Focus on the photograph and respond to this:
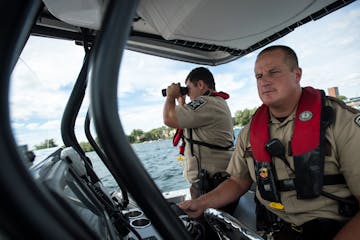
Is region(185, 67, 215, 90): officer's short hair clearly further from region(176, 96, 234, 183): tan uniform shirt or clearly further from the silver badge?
the silver badge

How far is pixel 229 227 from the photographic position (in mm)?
789

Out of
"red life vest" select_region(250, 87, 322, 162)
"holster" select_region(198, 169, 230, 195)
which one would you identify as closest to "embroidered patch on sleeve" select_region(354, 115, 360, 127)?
"red life vest" select_region(250, 87, 322, 162)

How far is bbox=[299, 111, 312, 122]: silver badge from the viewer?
133 cm

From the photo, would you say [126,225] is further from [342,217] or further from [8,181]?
[342,217]

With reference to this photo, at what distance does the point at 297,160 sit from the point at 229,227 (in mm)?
646

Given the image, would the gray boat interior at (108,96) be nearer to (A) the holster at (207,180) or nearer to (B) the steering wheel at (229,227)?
(B) the steering wheel at (229,227)

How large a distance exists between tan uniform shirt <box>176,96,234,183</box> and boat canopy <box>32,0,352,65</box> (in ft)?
1.51

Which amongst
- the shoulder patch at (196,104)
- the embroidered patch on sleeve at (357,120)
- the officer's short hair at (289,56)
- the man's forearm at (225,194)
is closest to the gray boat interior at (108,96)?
the officer's short hair at (289,56)

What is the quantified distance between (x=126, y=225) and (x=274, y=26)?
142 cm

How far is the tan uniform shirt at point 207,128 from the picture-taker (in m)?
2.09

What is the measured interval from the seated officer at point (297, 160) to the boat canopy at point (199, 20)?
0.73ft

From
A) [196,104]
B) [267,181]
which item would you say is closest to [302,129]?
[267,181]

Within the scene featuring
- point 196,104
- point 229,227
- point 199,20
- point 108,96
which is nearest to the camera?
point 108,96

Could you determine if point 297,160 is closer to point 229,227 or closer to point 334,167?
point 334,167
